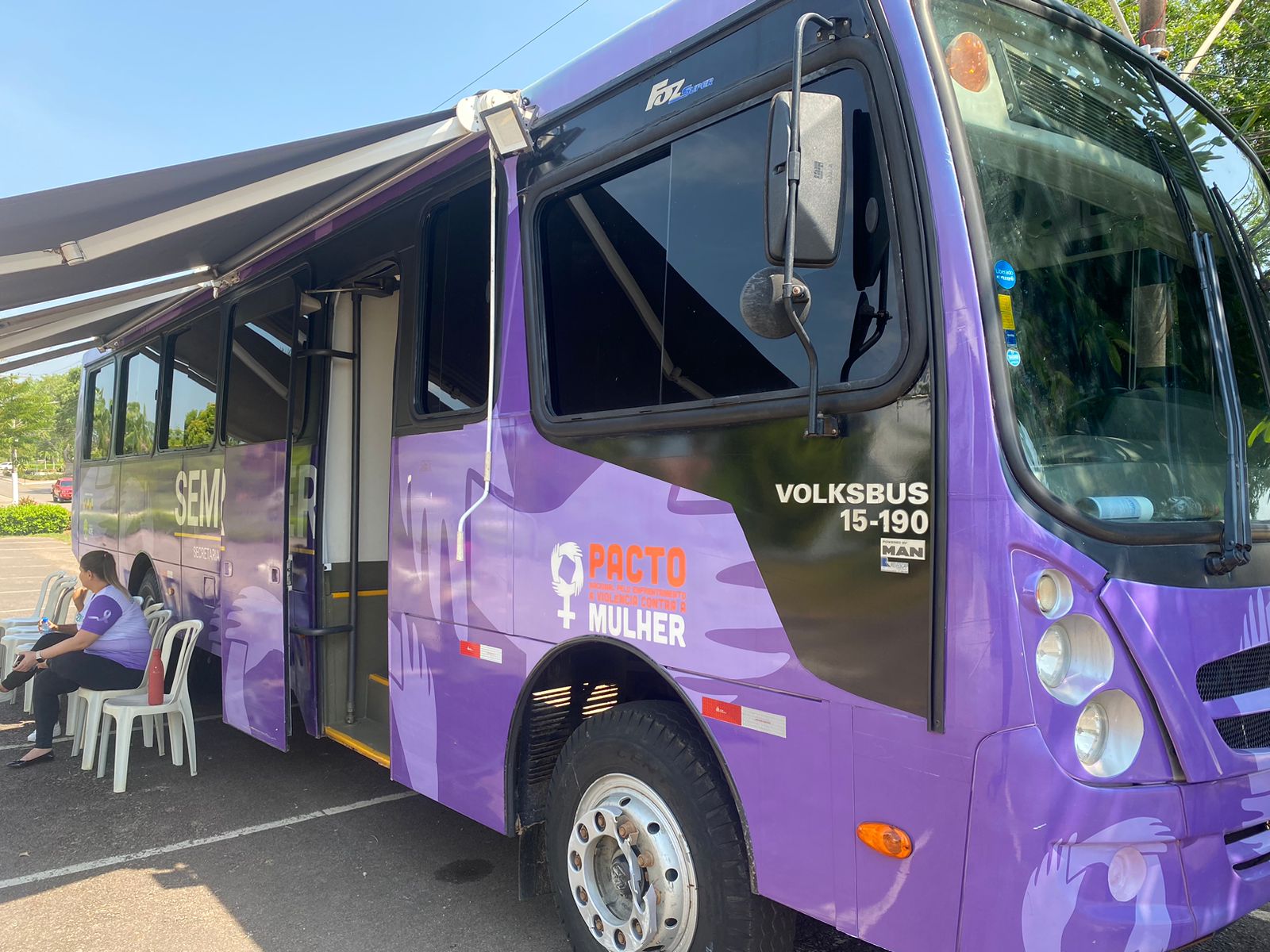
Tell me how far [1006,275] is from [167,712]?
5.63 metres

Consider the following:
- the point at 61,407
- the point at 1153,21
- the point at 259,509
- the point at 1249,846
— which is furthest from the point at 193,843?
the point at 61,407

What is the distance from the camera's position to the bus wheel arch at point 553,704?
132 inches

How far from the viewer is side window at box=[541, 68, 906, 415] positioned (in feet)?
7.98

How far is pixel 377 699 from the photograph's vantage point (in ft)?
17.4

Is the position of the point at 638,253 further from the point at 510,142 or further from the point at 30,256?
the point at 30,256

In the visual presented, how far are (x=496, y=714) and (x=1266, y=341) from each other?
2.85 meters

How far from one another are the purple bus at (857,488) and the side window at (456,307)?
0.09ft

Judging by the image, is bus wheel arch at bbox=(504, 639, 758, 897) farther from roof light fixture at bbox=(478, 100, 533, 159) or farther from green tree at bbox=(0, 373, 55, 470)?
green tree at bbox=(0, 373, 55, 470)

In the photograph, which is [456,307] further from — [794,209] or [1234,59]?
[1234,59]

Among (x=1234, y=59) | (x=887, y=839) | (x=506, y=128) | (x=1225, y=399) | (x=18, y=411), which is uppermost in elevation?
(x=18, y=411)

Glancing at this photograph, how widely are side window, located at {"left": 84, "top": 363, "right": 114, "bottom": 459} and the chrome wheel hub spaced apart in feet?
25.8

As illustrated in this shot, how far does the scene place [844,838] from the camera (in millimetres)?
2402

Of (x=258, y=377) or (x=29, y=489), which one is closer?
(x=258, y=377)

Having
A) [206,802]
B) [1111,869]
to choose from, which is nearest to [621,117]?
[1111,869]
